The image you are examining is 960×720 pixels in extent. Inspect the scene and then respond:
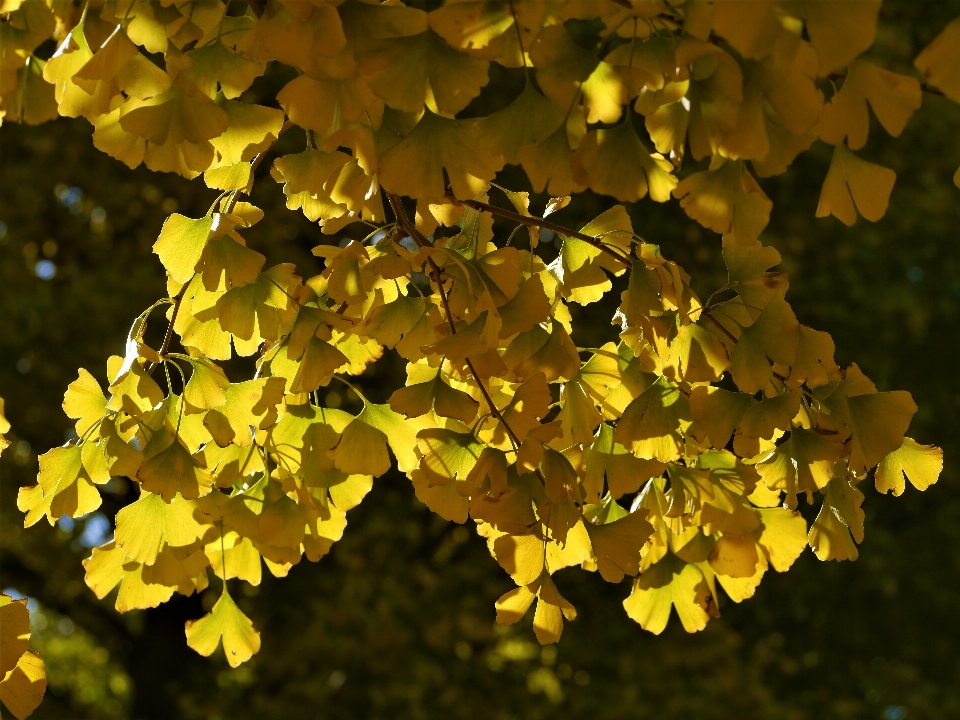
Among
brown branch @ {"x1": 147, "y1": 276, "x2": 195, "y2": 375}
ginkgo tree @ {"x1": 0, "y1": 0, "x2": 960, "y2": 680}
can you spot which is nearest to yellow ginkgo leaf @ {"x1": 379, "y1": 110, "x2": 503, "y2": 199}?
ginkgo tree @ {"x1": 0, "y1": 0, "x2": 960, "y2": 680}

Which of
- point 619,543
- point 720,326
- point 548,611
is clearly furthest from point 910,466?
point 548,611

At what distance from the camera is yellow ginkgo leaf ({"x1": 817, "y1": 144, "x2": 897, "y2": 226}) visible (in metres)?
1.27

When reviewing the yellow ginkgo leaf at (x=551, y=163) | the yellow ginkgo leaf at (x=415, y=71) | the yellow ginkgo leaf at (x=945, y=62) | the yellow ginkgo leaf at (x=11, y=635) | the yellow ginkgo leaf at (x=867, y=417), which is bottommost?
the yellow ginkgo leaf at (x=11, y=635)

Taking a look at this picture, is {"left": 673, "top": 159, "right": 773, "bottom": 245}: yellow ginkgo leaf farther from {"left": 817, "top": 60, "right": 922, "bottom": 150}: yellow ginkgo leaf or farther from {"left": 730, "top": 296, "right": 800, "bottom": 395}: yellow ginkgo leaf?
{"left": 730, "top": 296, "right": 800, "bottom": 395}: yellow ginkgo leaf

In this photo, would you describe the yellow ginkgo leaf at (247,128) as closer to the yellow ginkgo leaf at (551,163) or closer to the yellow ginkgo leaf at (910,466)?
the yellow ginkgo leaf at (551,163)

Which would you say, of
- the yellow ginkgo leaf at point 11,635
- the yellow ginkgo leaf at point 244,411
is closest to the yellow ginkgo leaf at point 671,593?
the yellow ginkgo leaf at point 244,411

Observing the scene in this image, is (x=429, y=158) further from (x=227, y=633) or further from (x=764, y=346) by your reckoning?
(x=227, y=633)

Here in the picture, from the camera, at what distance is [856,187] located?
128cm

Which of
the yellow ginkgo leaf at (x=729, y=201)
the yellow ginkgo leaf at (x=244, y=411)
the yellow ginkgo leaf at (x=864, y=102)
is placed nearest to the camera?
the yellow ginkgo leaf at (x=864, y=102)

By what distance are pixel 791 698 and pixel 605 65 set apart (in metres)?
5.42

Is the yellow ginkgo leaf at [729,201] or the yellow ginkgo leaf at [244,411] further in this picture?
the yellow ginkgo leaf at [244,411]

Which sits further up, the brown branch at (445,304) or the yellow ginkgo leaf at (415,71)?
the yellow ginkgo leaf at (415,71)

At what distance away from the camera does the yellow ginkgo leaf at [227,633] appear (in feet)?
6.25

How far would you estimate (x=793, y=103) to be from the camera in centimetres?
110
